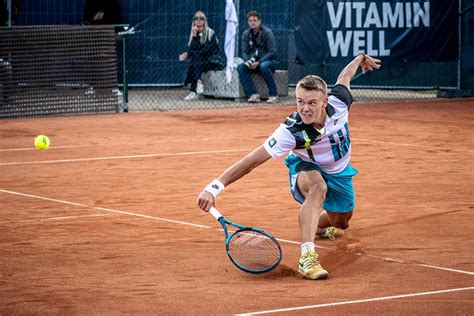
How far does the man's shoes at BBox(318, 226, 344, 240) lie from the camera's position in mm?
6777

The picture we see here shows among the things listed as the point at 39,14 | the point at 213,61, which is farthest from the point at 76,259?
the point at 39,14

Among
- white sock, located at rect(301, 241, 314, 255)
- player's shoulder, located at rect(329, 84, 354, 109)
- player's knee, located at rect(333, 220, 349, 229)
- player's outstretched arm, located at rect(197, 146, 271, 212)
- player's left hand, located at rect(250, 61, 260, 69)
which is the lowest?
player's knee, located at rect(333, 220, 349, 229)

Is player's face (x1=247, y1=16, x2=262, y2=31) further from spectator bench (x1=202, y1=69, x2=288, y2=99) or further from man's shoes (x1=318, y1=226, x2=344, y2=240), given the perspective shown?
man's shoes (x1=318, y1=226, x2=344, y2=240)

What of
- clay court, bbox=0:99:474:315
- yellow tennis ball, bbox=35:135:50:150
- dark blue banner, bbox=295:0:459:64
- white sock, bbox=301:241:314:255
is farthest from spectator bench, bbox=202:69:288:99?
white sock, bbox=301:241:314:255

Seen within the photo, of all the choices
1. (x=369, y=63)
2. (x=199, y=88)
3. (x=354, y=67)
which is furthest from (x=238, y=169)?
(x=199, y=88)

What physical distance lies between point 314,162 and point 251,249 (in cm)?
82

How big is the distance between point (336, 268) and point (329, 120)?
0.95 meters

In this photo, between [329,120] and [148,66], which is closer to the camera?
[329,120]

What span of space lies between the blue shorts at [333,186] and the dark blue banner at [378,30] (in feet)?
37.0

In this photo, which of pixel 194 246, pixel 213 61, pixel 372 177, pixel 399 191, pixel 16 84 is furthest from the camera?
pixel 213 61

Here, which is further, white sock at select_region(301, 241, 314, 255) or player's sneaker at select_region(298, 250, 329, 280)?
white sock at select_region(301, 241, 314, 255)

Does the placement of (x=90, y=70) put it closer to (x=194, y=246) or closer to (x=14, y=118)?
(x=14, y=118)

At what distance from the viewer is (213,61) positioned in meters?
18.3

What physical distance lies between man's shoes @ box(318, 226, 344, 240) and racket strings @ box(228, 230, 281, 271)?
1.03 meters
